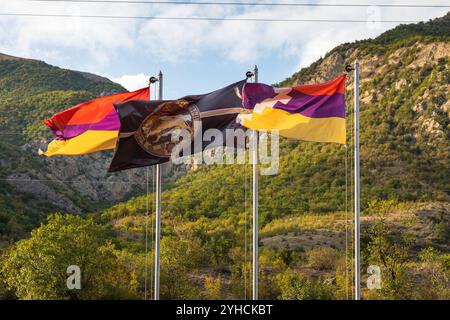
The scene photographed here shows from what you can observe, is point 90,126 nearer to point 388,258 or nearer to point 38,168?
point 388,258

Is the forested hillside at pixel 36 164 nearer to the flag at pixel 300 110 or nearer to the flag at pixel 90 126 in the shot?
the flag at pixel 90 126

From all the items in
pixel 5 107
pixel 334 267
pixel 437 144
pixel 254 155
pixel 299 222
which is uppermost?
pixel 5 107

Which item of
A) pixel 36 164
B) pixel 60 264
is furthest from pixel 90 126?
pixel 36 164

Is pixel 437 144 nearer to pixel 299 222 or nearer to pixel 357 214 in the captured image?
pixel 299 222

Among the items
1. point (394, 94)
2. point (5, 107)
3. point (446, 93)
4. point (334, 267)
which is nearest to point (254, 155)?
point (334, 267)

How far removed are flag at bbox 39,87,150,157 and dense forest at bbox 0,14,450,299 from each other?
5.93 m

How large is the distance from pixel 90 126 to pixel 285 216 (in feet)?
76.3

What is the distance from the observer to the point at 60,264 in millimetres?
18312

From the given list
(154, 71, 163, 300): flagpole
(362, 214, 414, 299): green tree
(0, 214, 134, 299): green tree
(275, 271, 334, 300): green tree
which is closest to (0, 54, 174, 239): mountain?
(0, 214, 134, 299): green tree

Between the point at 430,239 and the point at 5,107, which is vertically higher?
the point at 5,107

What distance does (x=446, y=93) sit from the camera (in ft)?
161

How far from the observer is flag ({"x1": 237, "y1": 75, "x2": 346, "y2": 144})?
39.1 ft

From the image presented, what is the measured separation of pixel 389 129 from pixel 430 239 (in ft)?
68.1

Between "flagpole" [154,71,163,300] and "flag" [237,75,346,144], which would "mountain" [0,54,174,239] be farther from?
"flag" [237,75,346,144]
